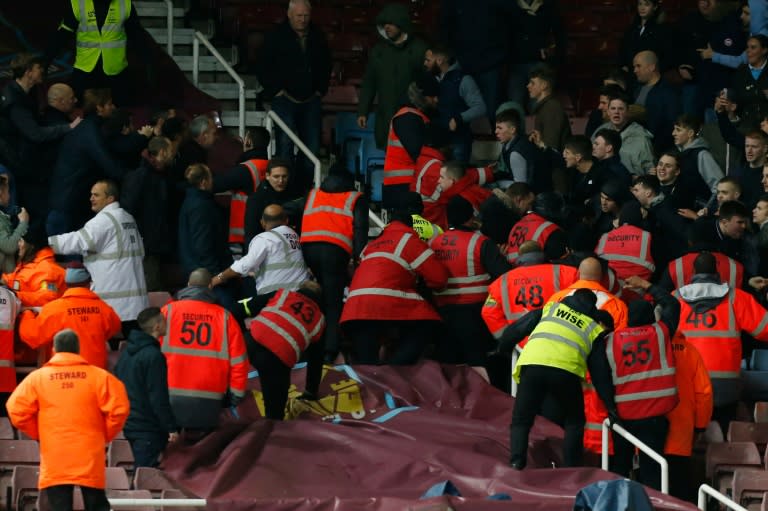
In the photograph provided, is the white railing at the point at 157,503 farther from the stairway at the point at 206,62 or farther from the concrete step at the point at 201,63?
the concrete step at the point at 201,63

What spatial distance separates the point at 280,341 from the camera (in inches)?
610

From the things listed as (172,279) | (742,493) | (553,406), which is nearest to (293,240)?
(172,279)

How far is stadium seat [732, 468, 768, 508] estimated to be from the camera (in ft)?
47.1

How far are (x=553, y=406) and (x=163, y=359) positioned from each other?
9.70 feet

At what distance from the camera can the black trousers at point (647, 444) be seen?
14820mm

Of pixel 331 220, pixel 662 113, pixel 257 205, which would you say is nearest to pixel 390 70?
pixel 662 113

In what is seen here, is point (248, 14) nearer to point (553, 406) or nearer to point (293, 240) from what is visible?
point (293, 240)

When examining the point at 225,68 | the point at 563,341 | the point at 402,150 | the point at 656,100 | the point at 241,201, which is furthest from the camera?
the point at 225,68

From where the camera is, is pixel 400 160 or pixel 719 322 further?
pixel 400 160

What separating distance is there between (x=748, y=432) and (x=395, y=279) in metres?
2.90

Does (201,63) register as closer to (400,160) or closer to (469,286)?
(400,160)

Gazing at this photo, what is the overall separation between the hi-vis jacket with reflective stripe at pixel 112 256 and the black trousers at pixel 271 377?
144 centimetres

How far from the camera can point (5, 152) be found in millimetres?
17609

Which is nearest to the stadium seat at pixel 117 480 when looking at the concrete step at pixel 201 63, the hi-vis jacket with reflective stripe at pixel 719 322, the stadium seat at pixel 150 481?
the stadium seat at pixel 150 481
